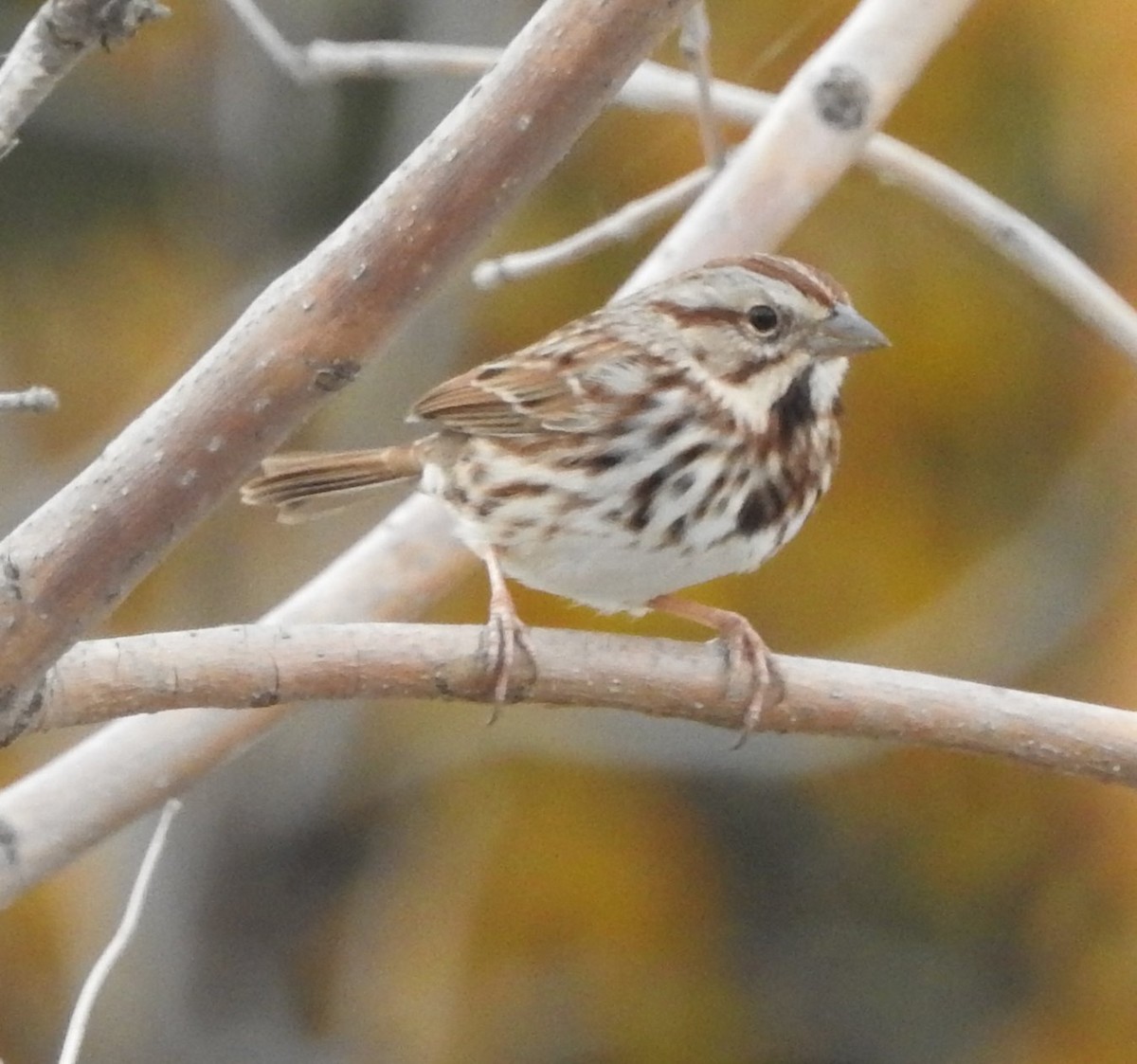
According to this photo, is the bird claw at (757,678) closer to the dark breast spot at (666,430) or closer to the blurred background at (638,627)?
the dark breast spot at (666,430)

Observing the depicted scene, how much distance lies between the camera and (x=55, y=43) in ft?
4.48

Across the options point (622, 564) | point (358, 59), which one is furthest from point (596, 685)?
point (358, 59)

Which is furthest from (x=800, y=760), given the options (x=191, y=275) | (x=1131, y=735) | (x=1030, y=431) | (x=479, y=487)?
(x=1131, y=735)

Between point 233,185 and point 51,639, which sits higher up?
point 233,185

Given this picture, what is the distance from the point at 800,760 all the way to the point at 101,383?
212 cm

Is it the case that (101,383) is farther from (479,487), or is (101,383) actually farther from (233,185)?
(479,487)

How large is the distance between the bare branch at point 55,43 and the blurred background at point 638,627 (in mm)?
2936

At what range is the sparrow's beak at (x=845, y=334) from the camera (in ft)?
7.61

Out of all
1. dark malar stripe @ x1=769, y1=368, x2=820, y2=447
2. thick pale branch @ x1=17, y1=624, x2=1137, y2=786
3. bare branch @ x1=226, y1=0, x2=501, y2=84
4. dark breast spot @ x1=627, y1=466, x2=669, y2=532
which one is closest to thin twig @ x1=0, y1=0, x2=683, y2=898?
thick pale branch @ x1=17, y1=624, x2=1137, y2=786

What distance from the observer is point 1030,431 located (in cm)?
492

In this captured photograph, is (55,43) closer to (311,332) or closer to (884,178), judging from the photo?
(311,332)

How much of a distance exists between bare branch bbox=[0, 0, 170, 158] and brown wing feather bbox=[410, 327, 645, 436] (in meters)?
1.09

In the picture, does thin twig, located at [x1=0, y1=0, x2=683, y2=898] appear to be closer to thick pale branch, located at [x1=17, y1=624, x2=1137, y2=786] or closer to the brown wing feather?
thick pale branch, located at [x1=17, y1=624, x2=1137, y2=786]

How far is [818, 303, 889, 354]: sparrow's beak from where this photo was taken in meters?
2.32
